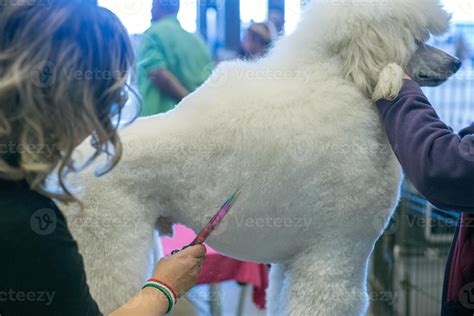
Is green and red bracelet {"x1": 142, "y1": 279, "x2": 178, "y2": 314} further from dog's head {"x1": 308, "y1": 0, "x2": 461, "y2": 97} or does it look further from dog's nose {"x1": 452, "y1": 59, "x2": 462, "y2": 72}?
dog's nose {"x1": 452, "y1": 59, "x2": 462, "y2": 72}

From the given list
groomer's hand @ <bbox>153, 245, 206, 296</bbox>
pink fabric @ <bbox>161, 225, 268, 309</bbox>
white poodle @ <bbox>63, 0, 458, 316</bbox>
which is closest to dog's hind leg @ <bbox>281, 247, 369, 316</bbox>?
white poodle @ <bbox>63, 0, 458, 316</bbox>

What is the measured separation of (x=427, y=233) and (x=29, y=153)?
2220 mm

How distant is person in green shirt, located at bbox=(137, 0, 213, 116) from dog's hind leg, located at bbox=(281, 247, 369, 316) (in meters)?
0.76

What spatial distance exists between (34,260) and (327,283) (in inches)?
22.7

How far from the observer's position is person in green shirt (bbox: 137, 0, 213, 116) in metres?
1.67

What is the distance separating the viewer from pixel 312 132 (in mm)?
1007

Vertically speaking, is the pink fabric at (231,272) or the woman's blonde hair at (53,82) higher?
the woman's blonde hair at (53,82)

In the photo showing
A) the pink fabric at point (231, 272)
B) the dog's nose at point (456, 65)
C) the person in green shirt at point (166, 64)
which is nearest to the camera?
the dog's nose at point (456, 65)

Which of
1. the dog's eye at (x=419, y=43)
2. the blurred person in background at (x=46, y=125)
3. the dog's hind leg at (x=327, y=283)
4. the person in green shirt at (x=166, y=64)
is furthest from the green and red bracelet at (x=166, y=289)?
the person in green shirt at (x=166, y=64)

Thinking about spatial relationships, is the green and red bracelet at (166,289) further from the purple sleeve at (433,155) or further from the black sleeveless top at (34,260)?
the purple sleeve at (433,155)

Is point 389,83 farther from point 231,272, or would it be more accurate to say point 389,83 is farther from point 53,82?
point 231,272

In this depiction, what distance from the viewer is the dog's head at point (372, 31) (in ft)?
3.37

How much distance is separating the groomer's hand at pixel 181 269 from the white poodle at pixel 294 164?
138 mm

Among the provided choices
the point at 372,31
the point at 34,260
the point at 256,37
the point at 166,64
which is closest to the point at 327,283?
the point at 372,31
